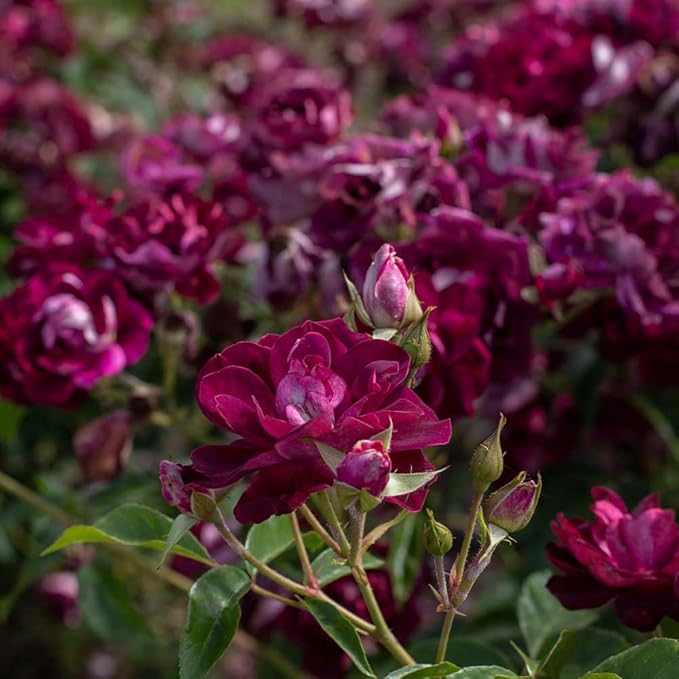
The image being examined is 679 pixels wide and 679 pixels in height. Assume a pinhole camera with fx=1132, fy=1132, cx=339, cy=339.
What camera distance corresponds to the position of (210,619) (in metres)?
0.73

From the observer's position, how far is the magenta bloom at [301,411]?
2.04 feet

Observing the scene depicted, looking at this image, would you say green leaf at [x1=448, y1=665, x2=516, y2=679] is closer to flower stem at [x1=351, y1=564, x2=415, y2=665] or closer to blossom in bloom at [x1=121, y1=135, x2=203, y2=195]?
flower stem at [x1=351, y1=564, x2=415, y2=665]

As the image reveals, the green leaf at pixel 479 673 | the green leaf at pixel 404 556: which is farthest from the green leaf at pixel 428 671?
the green leaf at pixel 404 556

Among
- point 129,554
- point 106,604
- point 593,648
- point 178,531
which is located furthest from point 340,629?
point 106,604

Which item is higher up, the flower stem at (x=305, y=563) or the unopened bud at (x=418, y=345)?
the unopened bud at (x=418, y=345)

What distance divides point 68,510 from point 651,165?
0.79 metres

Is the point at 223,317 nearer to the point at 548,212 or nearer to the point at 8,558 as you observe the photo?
the point at 548,212

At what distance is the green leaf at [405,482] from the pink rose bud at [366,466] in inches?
0.9

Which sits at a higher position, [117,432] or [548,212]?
[548,212]

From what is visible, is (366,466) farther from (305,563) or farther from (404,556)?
(404,556)

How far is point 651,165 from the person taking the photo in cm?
133

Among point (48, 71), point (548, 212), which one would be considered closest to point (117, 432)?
point (548, 212)

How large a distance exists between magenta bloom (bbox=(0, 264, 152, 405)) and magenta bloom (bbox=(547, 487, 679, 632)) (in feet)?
1.46

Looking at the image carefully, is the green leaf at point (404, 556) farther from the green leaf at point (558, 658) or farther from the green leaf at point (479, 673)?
the green leaf at point (479, 673)
